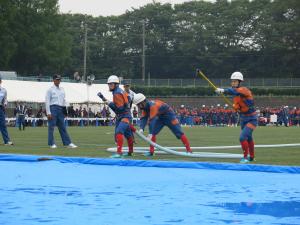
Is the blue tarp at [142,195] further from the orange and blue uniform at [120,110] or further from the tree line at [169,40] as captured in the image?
the tree line at [169,40]

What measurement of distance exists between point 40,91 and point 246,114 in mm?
35045

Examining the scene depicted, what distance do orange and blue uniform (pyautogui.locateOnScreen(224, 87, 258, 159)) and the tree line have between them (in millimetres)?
73460

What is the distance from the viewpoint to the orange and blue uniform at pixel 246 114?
565 inches

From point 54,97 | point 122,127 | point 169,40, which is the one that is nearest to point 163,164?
point 122,127

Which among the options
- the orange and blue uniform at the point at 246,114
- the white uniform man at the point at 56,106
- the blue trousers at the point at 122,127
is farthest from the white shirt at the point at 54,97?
the orange and blue uniform at the point at 246,114

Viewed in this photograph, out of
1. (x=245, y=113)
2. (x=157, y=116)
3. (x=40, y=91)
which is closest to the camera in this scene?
(x=245, y=113)

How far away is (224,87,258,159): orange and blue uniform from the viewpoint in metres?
14.4

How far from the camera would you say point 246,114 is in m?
14.6

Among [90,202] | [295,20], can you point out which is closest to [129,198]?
[90,202]

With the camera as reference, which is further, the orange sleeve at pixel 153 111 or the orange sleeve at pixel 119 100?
the orange sleeve at pixel 153 111

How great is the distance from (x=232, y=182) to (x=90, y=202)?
3.00m

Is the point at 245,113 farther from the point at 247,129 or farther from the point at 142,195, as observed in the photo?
the point at 142,195

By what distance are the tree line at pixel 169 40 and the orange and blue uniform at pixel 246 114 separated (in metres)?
73.5

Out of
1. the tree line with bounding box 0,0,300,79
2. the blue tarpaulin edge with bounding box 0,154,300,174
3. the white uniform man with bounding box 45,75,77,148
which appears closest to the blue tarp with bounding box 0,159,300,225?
the blue tarpaulin edge with bounding box 0,154,300,174
